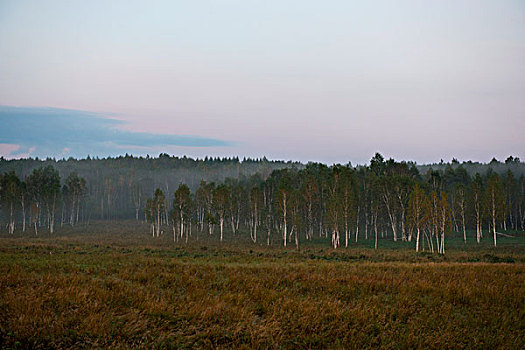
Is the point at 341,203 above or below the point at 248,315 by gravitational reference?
above

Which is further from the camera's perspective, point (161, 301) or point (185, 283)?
point (185, 283)

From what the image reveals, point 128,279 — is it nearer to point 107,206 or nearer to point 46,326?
point 46,326

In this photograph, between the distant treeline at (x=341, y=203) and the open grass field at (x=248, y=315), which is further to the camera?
the distant treeline at (x=341, y=203)

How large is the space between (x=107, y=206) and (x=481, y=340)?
6393 inches

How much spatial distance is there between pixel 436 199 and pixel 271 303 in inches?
1783

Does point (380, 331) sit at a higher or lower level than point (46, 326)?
lower

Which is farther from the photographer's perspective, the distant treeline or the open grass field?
the distant treeline

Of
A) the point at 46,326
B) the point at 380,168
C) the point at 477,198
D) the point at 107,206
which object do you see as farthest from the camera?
the point at 107,206

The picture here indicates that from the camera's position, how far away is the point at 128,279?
43.4 ft

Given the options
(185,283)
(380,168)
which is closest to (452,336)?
(185,283)

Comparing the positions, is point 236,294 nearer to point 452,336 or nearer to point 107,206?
point 452,336

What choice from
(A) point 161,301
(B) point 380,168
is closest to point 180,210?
(B) point 380,168

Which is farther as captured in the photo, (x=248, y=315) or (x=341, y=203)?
(x=341, y=203)

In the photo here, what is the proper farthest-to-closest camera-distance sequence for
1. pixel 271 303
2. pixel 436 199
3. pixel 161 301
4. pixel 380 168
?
pixel 380 168
pixel 436 199
pixel 271 303
pixel 161 301
